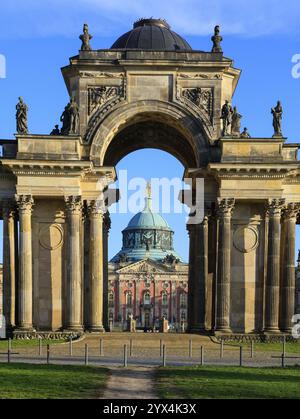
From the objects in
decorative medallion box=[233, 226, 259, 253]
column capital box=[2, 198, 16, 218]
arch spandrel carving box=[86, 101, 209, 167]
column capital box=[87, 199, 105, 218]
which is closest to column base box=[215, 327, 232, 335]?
decorative medallion box=[233, 226, 259, 253]

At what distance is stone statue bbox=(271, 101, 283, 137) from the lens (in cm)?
6303

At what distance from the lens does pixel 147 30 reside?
226ft

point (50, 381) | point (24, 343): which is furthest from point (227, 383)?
point (24, 343)

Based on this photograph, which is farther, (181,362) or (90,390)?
(181,362)

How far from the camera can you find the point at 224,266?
61906mm

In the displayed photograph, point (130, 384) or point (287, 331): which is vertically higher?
point (130, 384)

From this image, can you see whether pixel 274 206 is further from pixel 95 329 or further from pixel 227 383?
pixel 227 383

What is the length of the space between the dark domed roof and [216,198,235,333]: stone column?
1248 cm

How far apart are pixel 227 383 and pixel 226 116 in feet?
108

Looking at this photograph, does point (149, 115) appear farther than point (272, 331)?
Yes

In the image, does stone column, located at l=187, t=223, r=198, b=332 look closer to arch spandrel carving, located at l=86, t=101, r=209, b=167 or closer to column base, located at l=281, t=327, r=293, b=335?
arch spandrel carving, located at l=86, t=101, r=209, b=167
